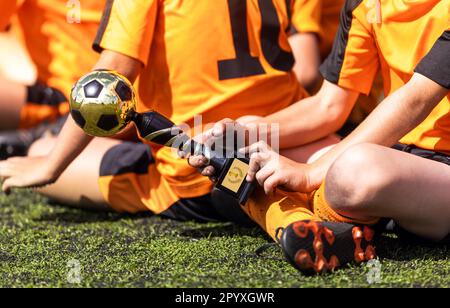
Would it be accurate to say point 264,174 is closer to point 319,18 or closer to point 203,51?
point 203,51

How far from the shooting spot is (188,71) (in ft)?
6.10

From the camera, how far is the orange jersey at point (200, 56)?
1803mm

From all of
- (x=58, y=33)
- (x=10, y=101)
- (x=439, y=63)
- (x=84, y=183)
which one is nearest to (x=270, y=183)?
(x=439, y=63)

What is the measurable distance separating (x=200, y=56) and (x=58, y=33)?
2.63ft

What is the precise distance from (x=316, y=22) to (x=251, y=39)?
353 millimetres

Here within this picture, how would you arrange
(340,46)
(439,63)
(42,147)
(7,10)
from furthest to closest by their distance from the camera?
(7,10) → (42,147) → (340,46) → (439,63)

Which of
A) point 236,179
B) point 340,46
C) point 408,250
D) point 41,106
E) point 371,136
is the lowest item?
point 41,106

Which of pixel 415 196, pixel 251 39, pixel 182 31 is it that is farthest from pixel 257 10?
pixel 415 196

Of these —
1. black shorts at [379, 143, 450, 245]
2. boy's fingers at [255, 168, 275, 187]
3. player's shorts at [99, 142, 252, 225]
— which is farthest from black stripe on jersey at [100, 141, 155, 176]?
black shorts at [379, 143, 450, 245]

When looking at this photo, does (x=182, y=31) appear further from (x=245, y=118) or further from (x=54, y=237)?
(x=54, y=237)

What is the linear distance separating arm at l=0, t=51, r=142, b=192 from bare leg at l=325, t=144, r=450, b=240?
21.0 inches

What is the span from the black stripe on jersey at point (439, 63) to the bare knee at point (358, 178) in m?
0.18

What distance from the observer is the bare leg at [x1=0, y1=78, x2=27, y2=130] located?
106 inches

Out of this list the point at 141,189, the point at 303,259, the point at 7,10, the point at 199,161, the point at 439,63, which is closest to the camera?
the point at 303,259
